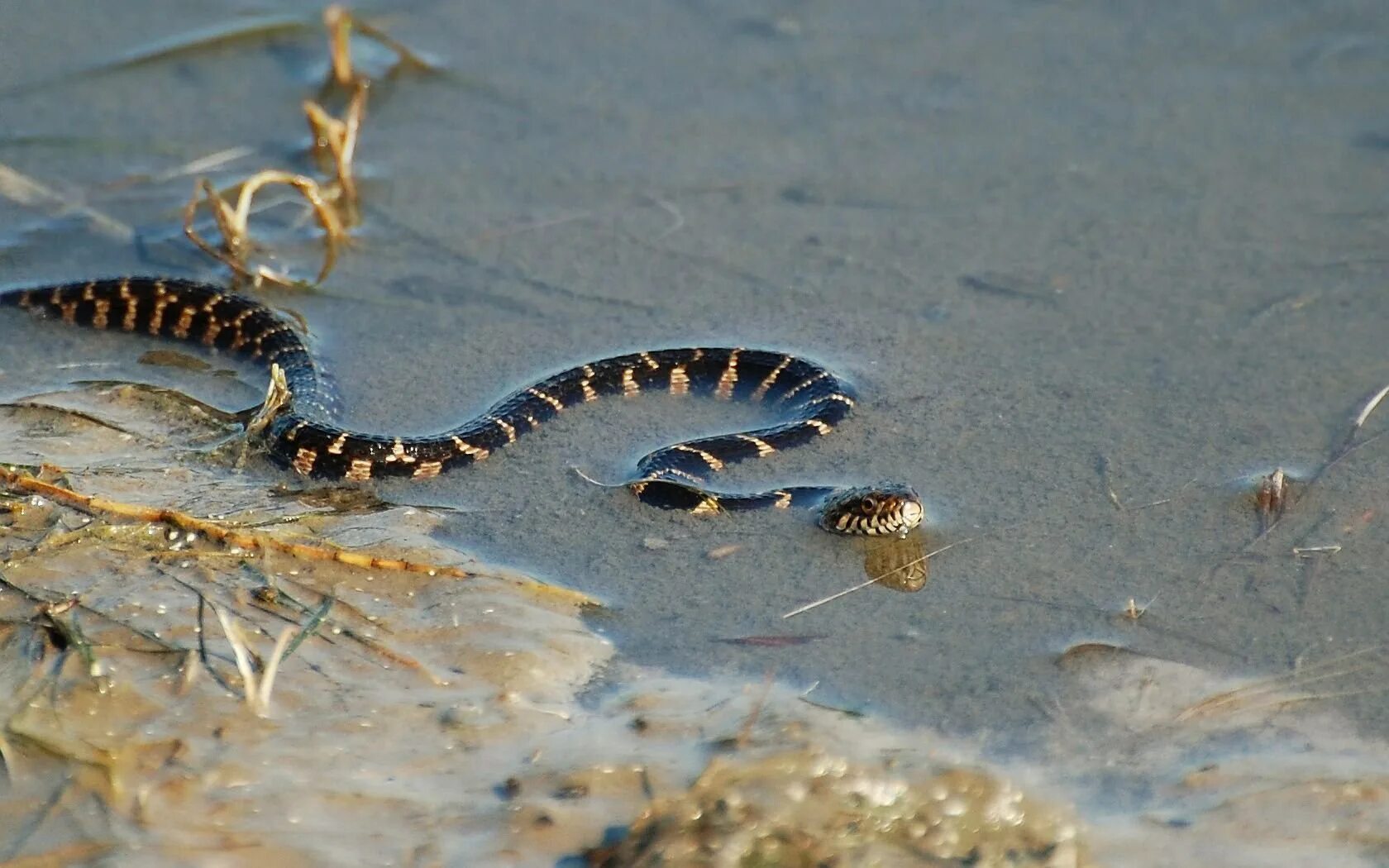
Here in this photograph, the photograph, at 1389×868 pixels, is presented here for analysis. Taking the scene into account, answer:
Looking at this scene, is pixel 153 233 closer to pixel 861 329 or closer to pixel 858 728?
pixel 861 329

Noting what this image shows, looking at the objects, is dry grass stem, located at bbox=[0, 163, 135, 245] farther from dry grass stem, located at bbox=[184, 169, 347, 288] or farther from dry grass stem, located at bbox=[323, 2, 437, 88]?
dry grass stem, located at bbox=[323, 2, 437, 88]

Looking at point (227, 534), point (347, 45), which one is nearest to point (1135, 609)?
point (227, 534)

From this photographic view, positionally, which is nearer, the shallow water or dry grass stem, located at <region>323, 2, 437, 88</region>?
the shallow water

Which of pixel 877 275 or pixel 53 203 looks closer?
pixel 877 275

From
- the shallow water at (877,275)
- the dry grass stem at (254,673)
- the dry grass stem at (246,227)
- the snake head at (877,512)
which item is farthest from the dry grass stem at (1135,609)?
the dry grass stem at (246,227)

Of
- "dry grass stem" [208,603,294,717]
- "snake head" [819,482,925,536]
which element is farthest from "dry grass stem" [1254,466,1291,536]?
"dry grass stem" [208,603,294,717]

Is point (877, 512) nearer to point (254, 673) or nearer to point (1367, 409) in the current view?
point (1367, 409)

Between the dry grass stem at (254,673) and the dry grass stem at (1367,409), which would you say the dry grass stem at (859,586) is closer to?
the dry grass stem at (254,673)
